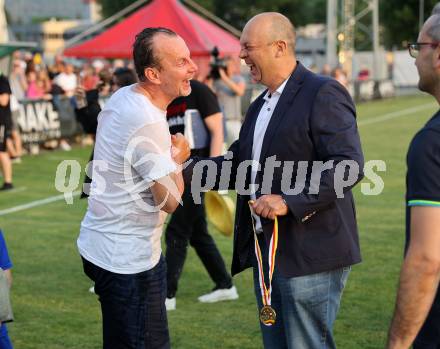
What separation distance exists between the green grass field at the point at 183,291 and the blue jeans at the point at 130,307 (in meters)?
2.23

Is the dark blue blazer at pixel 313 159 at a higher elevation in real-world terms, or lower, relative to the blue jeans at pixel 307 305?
higher

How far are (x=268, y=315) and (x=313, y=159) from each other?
2.56 ft

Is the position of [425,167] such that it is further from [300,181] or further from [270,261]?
[270,261]

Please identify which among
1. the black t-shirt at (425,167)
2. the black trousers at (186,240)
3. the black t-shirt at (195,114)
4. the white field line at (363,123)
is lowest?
the white field line at (363,123)

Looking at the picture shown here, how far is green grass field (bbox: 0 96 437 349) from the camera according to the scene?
640 cm

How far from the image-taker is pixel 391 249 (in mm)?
9164

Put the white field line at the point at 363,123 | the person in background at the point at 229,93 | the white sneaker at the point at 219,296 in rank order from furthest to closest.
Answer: the person in background at the point at 229,93 → the white field line at the point at 363,123 → the white sneaker at the point at 219,296

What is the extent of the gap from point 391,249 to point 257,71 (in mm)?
5462

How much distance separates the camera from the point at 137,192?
12.9 ft

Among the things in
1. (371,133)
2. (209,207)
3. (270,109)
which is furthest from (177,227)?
(371,133)

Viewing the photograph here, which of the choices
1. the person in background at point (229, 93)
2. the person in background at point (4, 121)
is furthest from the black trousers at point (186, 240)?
the person in background at point (4, 121)

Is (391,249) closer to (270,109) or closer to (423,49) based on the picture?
(270,109)

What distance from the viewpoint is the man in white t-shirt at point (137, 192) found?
3.82 meters

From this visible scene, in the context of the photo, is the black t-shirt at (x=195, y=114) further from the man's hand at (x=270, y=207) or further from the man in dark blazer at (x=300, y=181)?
the man's hand at (x=270, y=207)
